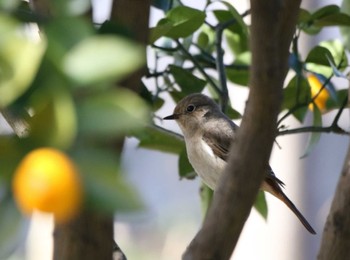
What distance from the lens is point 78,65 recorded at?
342 mm

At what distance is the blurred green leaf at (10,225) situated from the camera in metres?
0.34

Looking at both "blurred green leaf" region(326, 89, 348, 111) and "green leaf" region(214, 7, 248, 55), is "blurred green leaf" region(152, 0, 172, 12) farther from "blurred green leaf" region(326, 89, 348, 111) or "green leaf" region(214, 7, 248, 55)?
"blurred green leaf" region(326, 89, 348, 111)

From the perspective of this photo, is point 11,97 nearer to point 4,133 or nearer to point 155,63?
point 4,133

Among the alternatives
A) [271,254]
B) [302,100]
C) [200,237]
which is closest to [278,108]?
[200,237]

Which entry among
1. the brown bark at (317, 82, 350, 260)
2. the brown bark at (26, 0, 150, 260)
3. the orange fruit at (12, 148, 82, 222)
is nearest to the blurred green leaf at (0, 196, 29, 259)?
the orange fruit at (12, 148, 82, 222)

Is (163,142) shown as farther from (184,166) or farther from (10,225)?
(10,225)

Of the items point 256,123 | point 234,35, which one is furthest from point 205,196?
point 256,123

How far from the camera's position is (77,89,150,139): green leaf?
339 millimetres

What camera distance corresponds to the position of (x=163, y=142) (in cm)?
127

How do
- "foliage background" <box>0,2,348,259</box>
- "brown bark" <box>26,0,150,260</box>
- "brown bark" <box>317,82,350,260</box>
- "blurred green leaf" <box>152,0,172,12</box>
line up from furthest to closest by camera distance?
1. "foliage background" <box>0,2,348,259</box>
2. "blurred green leaf" <box>152,0,172,12</box>
3. "brown bark" <box>317,82,350,260</box>
4. "brown bark" <box>26,0,150,260</box>

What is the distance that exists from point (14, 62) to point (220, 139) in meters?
1.42

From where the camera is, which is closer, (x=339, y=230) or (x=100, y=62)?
(x=100, y=62)

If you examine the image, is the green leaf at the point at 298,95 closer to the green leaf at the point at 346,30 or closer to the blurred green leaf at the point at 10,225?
the green leaf at the point at 346,30

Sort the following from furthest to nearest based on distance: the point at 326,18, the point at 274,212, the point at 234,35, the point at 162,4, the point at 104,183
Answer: the point at 274,212 → the point at 234,35 → the point at 326,18 → the point at 162,4 → the point at 104,183
